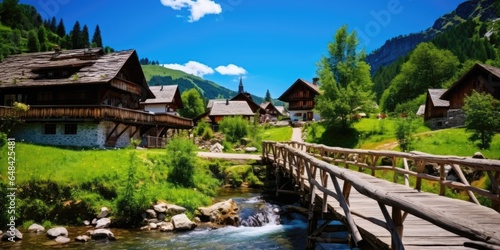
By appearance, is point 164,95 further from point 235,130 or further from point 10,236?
point 10,236

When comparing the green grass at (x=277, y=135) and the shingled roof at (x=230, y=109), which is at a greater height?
the shingled roof at (x=230, y=109)

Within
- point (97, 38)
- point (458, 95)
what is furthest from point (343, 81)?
point (97, 38)

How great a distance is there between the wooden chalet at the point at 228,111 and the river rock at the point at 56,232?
51330mm

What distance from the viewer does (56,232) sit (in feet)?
44.4

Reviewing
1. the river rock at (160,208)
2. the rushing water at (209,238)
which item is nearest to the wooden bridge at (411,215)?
the rushing water at (209,238)

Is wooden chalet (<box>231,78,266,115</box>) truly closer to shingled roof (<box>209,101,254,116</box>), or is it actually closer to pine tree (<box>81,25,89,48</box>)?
shingled roof (<box>209,101,254,116</box>)

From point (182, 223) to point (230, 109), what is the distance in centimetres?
5332

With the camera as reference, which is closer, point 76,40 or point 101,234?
point 101,234

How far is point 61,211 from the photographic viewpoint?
1565 centimetres

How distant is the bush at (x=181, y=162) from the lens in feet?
69.4

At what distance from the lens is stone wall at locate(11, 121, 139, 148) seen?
27141 millimetres

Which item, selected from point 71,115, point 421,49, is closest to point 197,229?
point 71,115

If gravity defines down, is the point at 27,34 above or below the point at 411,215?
above

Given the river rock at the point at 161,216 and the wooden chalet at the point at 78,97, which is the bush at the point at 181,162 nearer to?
the river rock at the point at 161,216
